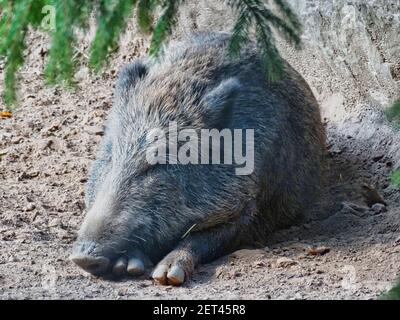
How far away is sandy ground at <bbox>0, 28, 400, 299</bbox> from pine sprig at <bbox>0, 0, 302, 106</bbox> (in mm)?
1665

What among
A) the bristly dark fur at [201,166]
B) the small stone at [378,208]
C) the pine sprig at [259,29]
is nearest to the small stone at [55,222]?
the bristly dark fur at [201,166]

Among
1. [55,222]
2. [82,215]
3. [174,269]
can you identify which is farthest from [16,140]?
[174,269]

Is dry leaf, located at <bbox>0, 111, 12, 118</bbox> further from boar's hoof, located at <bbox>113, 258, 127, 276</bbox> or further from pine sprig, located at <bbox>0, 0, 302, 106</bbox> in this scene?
pine sprig, located at <bbox>0, 0, 302, 106</bbox>

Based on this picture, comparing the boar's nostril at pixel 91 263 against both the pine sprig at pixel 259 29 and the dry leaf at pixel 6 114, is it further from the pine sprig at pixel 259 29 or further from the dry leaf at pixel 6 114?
the dry leaf at pixel 6 114

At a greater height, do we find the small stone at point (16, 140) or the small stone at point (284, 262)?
the small stone at point (16, 140)

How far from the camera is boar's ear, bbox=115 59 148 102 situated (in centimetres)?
703

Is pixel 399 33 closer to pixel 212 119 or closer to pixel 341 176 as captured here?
pixel 341 176

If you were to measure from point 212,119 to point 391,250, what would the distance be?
159cm

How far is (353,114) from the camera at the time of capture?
27.0 ft

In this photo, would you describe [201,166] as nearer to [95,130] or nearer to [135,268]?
[135,268]

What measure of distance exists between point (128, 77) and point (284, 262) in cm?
193

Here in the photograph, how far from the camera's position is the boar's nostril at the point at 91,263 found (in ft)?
19.1

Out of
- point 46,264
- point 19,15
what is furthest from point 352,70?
point 19,15

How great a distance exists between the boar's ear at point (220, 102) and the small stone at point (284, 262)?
3.88 feet
